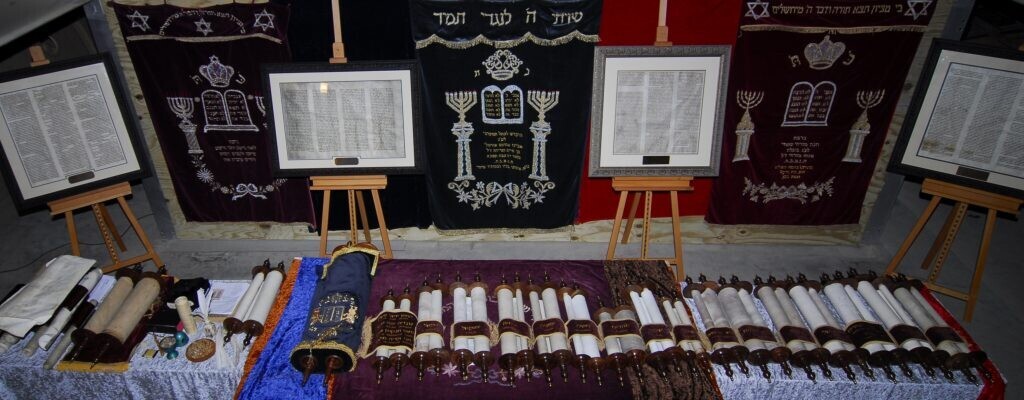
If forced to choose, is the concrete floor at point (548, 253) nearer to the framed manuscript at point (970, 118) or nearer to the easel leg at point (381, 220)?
the easel leg at point (381, 220)

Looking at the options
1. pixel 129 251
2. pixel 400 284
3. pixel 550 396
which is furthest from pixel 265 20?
pixel 550 396

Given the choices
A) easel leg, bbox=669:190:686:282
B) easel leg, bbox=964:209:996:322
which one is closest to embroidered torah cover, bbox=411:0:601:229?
easel leg, bbox=669:190:686:282

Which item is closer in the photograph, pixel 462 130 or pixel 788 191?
pixel 462 130

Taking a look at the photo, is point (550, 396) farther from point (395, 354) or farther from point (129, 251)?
point (129, 251)

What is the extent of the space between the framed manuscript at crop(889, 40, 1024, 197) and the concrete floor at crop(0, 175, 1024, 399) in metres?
1.06

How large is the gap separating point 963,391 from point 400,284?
2844 millimetres

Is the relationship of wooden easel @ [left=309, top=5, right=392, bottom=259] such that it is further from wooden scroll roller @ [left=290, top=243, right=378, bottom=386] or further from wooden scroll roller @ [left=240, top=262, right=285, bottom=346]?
wooden scroll roller @ [left=240, top=262, right=285, bottom=346]

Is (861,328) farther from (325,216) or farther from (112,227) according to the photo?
(112,227)

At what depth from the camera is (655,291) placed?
125 inches

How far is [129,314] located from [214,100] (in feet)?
5.93

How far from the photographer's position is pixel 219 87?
4.07 meters

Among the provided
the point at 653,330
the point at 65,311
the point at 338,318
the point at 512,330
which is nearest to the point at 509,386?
the point at 512,330

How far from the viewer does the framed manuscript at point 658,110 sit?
135 inches

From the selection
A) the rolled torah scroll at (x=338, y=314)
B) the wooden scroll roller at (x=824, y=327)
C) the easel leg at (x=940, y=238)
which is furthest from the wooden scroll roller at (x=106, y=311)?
the easel leg at (x=940, y=238)
